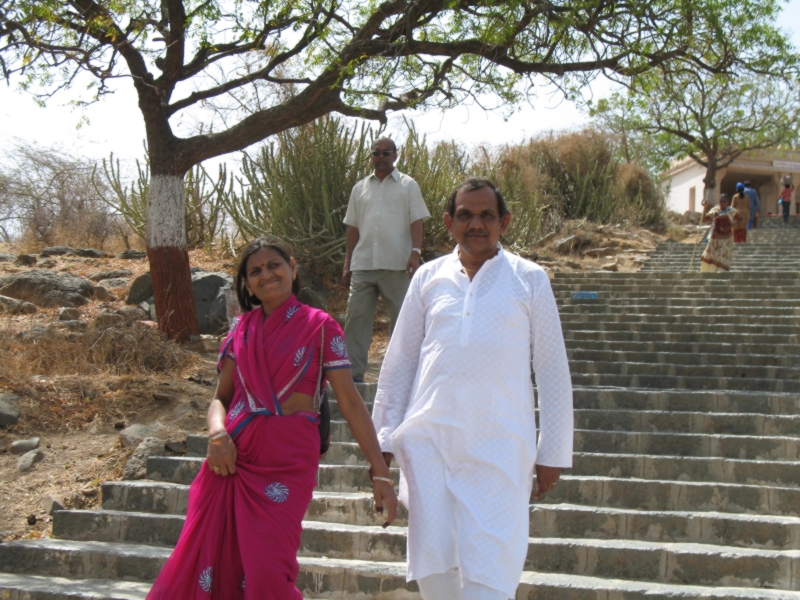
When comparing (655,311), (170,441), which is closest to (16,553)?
(170,441)

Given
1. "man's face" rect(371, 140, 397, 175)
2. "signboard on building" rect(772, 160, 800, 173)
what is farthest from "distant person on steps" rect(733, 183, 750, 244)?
"signboard on building" rect(772, 160, 800, 173)

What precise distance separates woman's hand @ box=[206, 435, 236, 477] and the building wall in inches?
1429

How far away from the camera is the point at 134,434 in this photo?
21.0 ft

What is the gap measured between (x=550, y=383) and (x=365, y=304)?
3.94 metres

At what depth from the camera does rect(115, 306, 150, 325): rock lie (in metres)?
9.51

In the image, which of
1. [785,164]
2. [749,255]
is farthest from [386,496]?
[785,164]

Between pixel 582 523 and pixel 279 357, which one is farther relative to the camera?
pixel 582 523

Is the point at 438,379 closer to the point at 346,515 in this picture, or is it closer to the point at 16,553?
the point at 346,515

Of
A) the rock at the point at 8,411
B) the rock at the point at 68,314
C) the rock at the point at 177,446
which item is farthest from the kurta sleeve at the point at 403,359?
the rock at the point at 68,314

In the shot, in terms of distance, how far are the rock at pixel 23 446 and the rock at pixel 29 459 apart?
0.35ft

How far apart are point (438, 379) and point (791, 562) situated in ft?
8.28

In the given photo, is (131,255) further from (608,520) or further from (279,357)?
(279,357)

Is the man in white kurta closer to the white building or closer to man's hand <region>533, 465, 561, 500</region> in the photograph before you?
man's hand <region>533, 465, 561, 500</region>

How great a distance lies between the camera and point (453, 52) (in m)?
9.75
